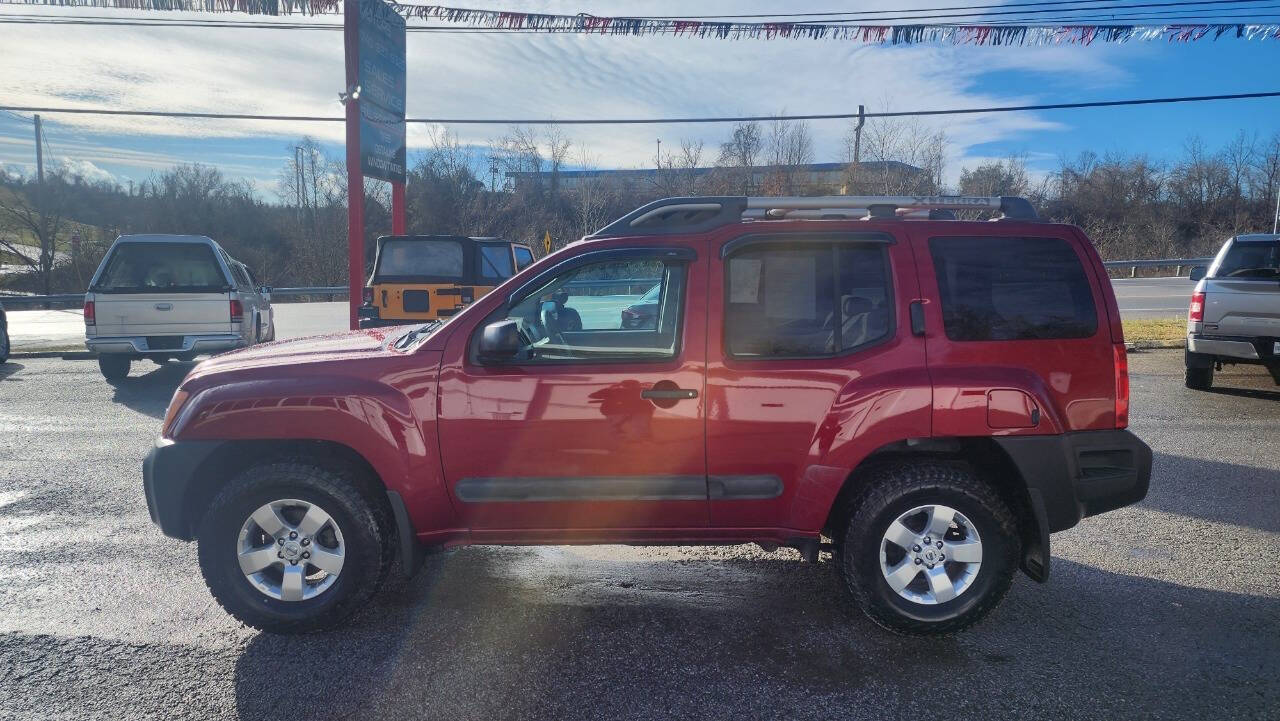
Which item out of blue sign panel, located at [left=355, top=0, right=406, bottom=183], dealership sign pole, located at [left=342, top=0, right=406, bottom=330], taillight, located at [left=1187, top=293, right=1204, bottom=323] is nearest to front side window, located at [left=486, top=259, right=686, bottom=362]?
taillight, located at [left=1187, top=293, right=1204, bottom=323]

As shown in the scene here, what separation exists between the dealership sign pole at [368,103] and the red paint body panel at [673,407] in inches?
378

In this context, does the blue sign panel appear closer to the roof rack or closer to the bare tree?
the roof rack

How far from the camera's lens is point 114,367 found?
34.5 feet

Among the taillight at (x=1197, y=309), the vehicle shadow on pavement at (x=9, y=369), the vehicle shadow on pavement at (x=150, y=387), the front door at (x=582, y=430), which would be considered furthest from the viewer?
the vehicle shadow on pavement at (x=9, y=369)

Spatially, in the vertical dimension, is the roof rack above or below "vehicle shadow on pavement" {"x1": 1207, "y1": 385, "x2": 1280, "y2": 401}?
above

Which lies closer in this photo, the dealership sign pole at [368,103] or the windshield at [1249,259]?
the windshield at [1249,259]

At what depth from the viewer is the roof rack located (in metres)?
3.67

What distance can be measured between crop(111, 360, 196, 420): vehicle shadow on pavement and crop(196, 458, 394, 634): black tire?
5.65 metres

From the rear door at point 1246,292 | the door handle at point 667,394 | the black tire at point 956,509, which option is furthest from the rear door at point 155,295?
the rear door at point 1246,292

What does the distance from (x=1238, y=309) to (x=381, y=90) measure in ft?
43.0

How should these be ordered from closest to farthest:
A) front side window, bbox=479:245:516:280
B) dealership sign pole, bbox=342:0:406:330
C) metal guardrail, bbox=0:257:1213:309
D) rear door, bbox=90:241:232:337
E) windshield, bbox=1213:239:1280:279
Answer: metal guardrail, bbox=0:257:1213:309
windshield, bbox=1213:239:1280:279
rear door, bbox=90:241:232:337
front side window, bbox=479:245:516:280
dealership sign pole, bbox=342:0:406:330

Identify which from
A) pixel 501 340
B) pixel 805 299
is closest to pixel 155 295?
pixel 501 340

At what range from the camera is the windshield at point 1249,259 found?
908cm

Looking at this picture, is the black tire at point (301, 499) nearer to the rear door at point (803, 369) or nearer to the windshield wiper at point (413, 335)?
the windshield wiper at point (413, 335)
